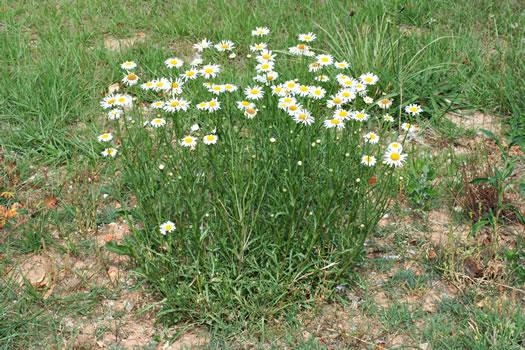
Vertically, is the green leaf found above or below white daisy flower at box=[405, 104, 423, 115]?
below

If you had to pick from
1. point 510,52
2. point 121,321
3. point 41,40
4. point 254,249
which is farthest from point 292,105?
point 41,40

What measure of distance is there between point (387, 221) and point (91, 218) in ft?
6.30

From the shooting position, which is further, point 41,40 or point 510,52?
point 41,40

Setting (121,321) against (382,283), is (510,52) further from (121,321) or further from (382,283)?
(121,321)

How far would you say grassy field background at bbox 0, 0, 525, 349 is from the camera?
2541mm

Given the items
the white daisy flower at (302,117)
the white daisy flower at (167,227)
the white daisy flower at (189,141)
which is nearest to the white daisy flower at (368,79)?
the white daisy flower at (302,117)

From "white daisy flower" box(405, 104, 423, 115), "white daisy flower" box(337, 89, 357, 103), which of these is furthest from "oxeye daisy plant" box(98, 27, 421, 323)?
"white daisy flower" box(405, 104, 423, 115)

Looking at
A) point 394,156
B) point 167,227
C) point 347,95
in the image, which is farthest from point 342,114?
point 167,227

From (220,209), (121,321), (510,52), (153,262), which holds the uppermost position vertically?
(510,52)

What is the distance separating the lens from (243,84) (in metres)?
4.16

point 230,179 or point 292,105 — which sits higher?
point 292,105

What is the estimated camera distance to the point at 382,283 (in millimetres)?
2826

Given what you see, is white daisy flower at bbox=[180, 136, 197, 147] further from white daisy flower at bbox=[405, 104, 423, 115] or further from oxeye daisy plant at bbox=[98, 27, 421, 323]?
white daisy flower at bbox=[405, 104, 423, 115]

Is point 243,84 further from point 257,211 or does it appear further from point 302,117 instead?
point 257,211
